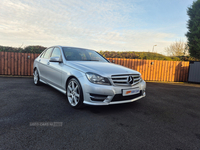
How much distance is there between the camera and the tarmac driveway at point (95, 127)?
6.39ft

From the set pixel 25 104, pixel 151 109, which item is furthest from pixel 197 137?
pixel 25 104

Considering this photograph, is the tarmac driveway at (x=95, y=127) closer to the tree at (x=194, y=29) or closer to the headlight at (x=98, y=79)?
the headlight at (x=98, y=79)

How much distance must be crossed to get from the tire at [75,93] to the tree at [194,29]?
40.5ft

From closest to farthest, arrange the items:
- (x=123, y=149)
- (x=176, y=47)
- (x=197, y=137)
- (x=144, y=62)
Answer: (x=123, y=149) < (x=197, y=137) < (x=144, y=62) < (x=176, y=47)

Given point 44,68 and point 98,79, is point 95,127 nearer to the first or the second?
point 98,79

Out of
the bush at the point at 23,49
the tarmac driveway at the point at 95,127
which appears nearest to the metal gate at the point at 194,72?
the tarmac driveway at the point at 95,127

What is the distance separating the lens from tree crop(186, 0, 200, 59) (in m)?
11.8

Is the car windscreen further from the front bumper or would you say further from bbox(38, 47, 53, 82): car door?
the front bumper

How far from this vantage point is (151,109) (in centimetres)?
356

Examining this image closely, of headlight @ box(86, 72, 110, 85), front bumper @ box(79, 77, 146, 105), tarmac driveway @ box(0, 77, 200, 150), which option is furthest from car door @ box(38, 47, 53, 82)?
headlight @ box(86, 72, 110, 85)

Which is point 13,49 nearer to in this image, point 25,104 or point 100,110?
point 25,104

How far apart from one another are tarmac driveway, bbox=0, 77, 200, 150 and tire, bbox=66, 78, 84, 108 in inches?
6.2

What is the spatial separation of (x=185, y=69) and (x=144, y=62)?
3283 millimetres

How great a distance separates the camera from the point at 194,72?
10.2 metres
